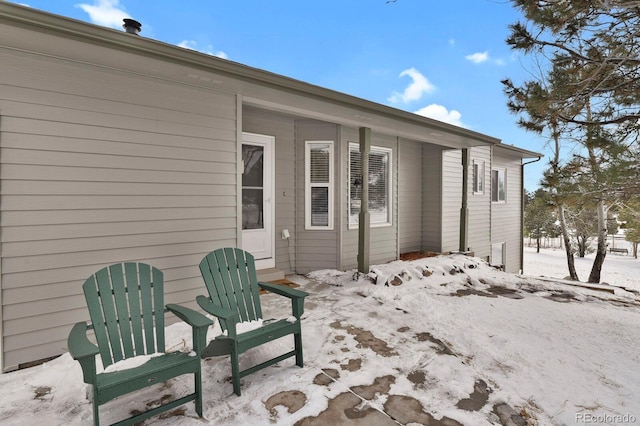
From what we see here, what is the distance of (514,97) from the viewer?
464cm

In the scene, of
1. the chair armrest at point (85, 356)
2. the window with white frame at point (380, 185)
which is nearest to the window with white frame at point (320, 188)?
the window with white frame at point (380, 185)

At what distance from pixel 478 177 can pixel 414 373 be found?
287 inches

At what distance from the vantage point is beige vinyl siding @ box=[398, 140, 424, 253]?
7.08m

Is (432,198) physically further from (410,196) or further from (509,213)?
(509,213)

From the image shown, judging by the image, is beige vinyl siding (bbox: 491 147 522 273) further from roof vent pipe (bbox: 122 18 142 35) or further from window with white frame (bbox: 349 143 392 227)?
roof vent pipe (bbox: 122 18 142 35)

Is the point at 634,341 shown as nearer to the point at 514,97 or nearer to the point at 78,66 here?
the point at 514,97

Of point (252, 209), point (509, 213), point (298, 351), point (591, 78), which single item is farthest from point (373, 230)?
point (509, 213)

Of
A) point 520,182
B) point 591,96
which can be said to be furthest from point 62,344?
point 520,182

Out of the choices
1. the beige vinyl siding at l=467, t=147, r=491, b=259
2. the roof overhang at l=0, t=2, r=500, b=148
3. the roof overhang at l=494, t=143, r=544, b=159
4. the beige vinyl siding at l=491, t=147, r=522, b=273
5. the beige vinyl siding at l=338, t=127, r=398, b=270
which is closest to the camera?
the roof overhang at l=0, t=2, r=500, b=148

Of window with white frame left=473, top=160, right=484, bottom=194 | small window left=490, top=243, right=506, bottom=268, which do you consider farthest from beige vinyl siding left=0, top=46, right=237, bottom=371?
small window left=490, top=243, right=506, bottom=268

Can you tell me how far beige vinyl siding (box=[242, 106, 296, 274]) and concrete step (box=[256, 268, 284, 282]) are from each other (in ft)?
1.01

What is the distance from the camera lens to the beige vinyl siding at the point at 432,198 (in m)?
7.33

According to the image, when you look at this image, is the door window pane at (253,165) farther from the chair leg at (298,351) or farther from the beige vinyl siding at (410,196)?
the beige vinyl siding at (410,196)

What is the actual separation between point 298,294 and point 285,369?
1.83ft
